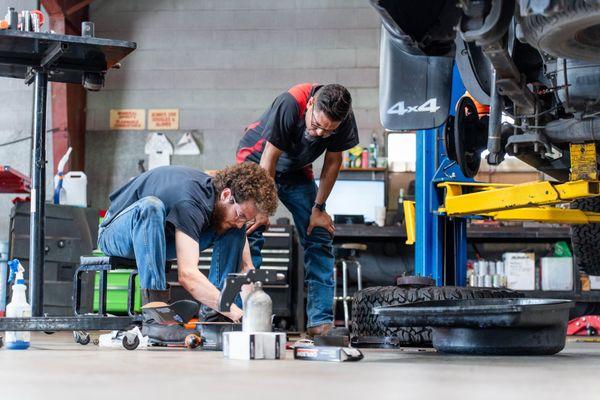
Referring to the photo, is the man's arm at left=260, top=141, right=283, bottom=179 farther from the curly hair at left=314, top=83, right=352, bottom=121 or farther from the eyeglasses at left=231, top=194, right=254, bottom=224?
the eyeglasses at left=231, top=194, right=254, bottom=224

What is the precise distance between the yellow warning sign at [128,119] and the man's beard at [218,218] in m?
A: 6.31

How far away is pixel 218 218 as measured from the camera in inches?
110

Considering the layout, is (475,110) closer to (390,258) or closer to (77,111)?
(390,258)

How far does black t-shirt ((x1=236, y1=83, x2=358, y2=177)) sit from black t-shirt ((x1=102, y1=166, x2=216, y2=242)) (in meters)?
0.64

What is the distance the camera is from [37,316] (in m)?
2.75

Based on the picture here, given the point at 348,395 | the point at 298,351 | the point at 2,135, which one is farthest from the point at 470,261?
the point at 348,395

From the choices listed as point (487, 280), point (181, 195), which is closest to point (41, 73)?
point (181, 195)

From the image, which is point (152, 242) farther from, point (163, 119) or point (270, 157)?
point (163, 119)

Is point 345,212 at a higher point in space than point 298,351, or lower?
higher

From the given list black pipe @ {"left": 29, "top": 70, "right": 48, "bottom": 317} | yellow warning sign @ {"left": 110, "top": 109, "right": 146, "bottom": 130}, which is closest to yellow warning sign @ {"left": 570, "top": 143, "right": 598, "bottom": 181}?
black pipe @ {"left": 29, "top": 70, "right": 48, "bottom": 317}

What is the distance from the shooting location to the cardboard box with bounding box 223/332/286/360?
6.81ft

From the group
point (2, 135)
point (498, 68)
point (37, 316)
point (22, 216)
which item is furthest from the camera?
point (2, 135)

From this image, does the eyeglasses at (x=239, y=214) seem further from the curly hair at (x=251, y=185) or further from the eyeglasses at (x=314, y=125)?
the eyeglasses at (x=314, y=125)

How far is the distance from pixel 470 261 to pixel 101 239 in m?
5.39
